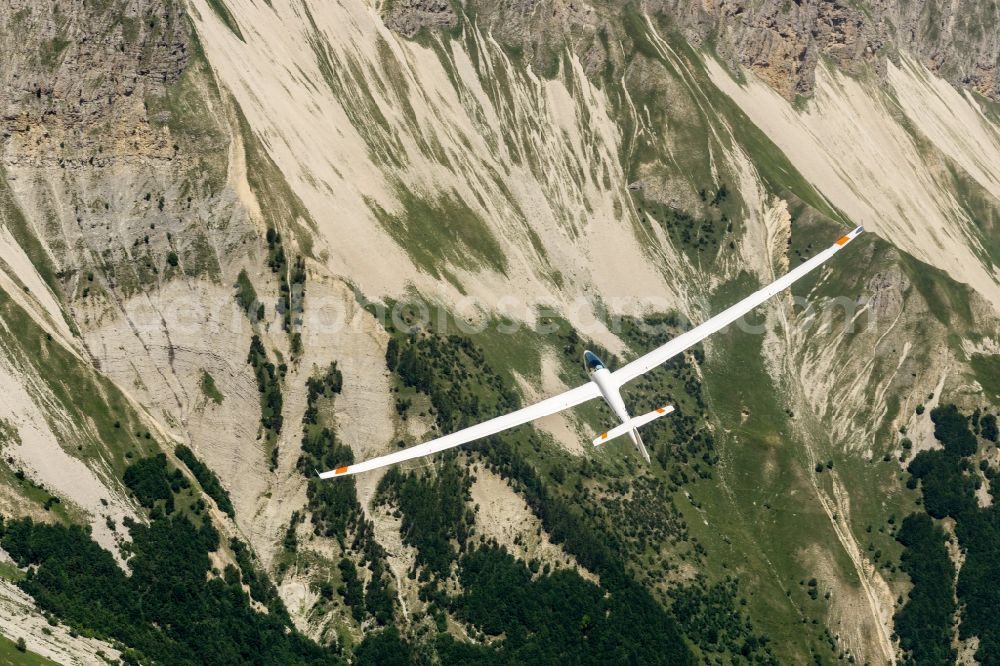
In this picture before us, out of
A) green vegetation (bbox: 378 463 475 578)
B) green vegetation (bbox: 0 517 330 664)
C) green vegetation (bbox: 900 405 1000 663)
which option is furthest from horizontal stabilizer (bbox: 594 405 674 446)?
green vegetation (bbox: 900 405 1000 663)

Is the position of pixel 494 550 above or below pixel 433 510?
below

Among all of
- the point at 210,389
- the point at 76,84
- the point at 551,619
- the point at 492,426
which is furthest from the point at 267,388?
the point at 76,84

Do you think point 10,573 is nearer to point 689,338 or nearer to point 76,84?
point 76,84

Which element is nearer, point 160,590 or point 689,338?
point 160,590

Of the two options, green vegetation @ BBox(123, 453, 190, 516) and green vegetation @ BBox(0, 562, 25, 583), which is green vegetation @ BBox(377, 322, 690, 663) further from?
green vegetation @ BBox(0, 562, 25, 583)

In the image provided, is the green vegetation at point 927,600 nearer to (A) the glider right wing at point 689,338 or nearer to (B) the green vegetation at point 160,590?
(A) the glider right wing at point 689,338

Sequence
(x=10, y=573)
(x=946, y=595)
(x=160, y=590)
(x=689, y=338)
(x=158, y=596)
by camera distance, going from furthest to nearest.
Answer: (x=946, y=595) → (x=689, y=338) → (x=160, y=590) → (x=158, y=596) → (x=10, y=573)

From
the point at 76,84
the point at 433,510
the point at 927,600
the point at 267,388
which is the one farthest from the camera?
the point at 927,600
